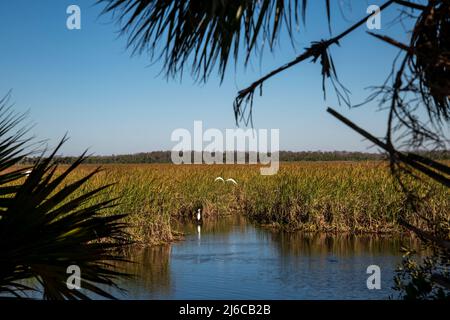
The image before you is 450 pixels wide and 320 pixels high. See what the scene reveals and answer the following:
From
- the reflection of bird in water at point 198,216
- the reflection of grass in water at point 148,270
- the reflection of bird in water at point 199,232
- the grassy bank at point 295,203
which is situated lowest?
the reflection of grass in water at point 148,270

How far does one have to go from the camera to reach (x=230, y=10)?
2578mm

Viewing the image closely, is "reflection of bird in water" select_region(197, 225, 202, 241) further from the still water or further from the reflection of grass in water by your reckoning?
the reflection of grass in water

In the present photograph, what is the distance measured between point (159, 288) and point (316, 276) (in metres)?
2.73

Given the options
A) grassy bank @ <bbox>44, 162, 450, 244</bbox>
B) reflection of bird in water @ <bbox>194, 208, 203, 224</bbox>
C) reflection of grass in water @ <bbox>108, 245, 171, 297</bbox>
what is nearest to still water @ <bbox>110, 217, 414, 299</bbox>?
reflection of grass in water @ <bbox>108, 245, 171, 297</bbox>

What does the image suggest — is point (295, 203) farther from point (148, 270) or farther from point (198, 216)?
point (148, 270)

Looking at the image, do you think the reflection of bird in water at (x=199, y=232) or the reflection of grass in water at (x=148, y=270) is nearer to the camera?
the reflection of grass in water at (x=148, y=270)

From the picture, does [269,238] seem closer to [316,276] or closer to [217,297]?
[316,276]

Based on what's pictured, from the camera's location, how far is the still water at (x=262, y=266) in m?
9.22

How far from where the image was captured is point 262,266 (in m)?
11.2

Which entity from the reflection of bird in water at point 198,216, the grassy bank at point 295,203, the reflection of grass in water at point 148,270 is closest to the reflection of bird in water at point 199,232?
the grassy bank at point 295,203

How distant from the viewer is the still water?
9219mm

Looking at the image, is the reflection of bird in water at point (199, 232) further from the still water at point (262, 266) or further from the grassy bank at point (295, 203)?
the grassy bank at point (295, 203)

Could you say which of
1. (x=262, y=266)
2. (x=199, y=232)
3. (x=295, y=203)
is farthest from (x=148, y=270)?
(x=295, y=203)

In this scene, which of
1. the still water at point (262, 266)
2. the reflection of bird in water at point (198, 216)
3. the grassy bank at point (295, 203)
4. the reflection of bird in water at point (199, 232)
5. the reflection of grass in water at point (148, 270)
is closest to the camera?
the still water at point (262, 266)
